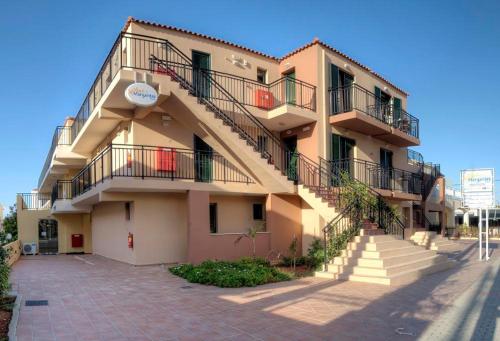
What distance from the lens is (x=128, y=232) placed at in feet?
50.0

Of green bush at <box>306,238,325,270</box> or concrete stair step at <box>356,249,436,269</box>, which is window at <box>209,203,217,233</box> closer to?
green bush at <box>306,238,325,270</box>

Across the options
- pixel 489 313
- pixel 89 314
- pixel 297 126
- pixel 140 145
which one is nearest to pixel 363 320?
pixel 489 313

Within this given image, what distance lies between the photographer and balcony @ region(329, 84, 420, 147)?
1758 cm

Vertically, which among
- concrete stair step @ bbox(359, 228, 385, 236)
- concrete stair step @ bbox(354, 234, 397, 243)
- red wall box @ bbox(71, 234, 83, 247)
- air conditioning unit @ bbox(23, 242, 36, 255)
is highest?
concrete stair step @ bbox(359, 228, 385, 236)

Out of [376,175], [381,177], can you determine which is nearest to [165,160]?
[376,175]

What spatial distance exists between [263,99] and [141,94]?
6.28m

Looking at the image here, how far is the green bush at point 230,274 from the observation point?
10250 mm

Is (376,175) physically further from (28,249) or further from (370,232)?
(28,249)

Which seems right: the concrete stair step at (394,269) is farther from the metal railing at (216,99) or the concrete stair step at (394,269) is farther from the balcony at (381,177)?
the metal railing at (216,99)

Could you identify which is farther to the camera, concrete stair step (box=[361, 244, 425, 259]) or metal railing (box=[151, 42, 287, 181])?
metal railing (box=[151, 42, 287, 181])

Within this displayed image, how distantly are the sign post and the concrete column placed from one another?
10945 millimetres

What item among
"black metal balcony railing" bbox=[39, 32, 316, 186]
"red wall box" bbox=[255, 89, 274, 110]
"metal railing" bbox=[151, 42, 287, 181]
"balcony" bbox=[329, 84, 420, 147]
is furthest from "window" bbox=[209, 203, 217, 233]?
"balcony" bbox=[329, 84, 420, 147]

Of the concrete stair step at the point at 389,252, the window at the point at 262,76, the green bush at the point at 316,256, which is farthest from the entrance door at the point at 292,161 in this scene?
the concrete stair step at the point at 389,252

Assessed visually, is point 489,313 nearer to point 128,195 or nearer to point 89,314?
point 89,314
